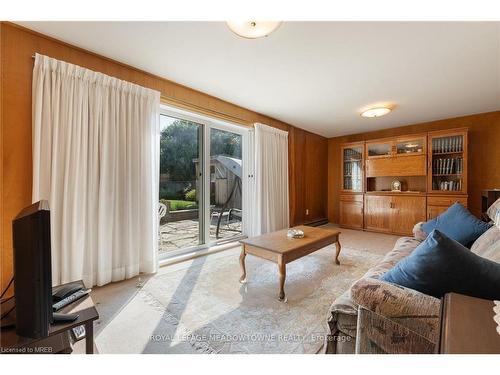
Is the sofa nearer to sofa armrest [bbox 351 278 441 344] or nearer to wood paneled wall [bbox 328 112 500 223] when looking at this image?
sofa armrest [bbox 351 278 441 344]

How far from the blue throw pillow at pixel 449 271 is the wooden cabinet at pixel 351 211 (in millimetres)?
4148

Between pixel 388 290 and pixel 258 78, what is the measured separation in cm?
244

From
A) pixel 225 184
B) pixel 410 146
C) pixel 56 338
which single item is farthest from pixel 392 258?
pixel 410 146

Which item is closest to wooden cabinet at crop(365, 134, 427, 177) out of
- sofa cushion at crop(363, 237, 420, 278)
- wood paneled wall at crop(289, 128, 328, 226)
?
wood paneled wall at crop(289, 128, 328, 226)

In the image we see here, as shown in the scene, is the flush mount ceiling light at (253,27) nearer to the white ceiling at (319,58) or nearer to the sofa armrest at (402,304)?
the white ceiling at (319,58)

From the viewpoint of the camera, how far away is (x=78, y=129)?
2.05 metres

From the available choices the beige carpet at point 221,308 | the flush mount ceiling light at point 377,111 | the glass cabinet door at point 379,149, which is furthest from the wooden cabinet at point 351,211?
the beige carpet at point 221,308

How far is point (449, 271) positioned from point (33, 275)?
167 centimetres

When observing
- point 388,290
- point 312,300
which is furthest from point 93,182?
point 388,290

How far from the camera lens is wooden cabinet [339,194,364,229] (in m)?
4.90

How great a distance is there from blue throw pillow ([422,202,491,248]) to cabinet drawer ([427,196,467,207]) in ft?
7.05

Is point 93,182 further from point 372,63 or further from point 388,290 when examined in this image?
point 372,63

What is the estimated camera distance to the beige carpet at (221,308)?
1443 mm
